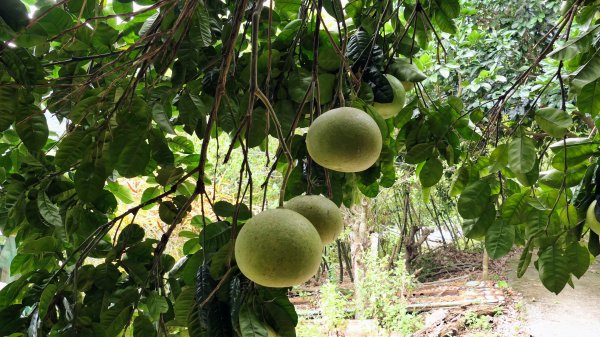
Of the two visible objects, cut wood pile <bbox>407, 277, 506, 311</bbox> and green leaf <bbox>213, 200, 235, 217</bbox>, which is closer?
green leaf <bbox>213, 200, 235, 217</bbox>

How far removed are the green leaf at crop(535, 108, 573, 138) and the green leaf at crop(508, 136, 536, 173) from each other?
0.15 ft

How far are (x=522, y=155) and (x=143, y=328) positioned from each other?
0.74 metres

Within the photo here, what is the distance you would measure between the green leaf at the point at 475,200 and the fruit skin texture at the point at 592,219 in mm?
182

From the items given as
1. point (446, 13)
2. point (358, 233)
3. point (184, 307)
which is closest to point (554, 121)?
point (446, 13)

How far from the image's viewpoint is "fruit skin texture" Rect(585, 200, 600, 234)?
920mm

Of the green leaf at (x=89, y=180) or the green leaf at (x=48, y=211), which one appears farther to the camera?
the green leaf at (x=48, y=211)

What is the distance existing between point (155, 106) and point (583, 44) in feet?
2.45

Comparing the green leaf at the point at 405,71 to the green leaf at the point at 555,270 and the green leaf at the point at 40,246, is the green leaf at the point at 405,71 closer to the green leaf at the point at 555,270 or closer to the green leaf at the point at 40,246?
the green leaf at the point at 555,270

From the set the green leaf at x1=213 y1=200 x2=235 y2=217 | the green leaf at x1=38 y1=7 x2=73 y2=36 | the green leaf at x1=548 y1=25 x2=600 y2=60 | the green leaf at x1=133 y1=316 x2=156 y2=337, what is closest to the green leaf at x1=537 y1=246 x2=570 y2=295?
the green leaf at x1=548 y1=25 x2=600 y2=60

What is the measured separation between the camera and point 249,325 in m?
0.58

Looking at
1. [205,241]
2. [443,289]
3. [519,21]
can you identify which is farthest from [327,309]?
[205,241]

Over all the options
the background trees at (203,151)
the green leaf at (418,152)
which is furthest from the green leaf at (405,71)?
the green leaf at (418,152)

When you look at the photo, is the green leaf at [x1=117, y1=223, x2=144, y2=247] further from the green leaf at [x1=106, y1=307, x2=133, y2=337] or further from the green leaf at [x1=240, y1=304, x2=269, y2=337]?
the green leaf at [x1=240, y1=304, x2=269, y2=337]

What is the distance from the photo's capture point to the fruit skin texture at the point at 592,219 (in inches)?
36.2
